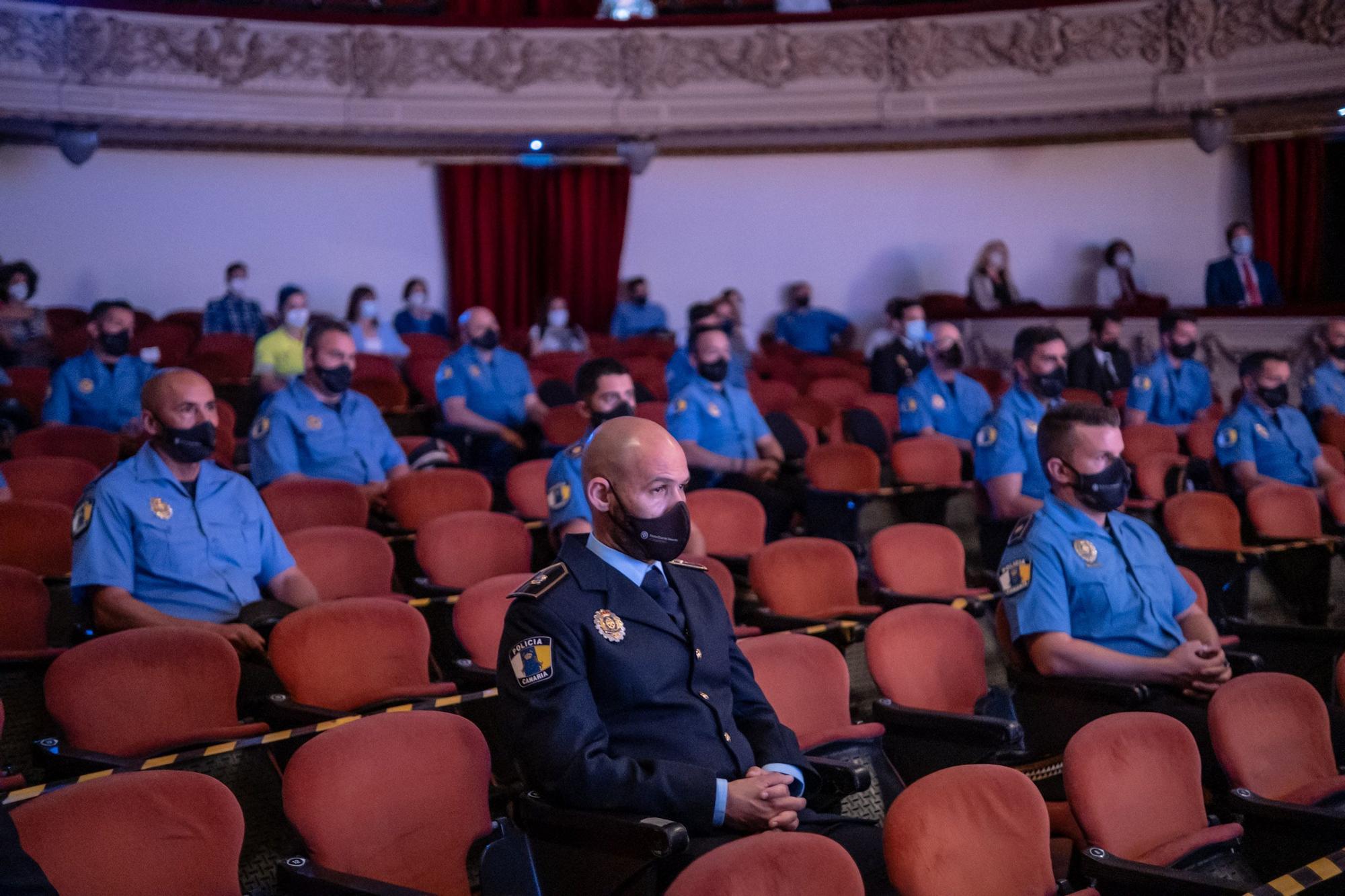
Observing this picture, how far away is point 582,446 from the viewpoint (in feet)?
13.0

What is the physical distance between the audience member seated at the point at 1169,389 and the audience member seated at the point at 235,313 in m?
6.16

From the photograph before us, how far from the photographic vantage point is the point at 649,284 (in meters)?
11.4

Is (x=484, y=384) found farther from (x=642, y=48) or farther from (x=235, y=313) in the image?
(x=642, y=48)

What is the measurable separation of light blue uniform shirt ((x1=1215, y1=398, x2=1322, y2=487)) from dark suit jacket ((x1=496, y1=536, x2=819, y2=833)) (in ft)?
13.4

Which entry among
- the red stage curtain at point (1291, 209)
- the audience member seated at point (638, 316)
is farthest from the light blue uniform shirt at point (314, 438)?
the red stage curtain at point (1291, 209)

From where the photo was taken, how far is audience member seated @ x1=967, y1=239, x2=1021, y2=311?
9.66m

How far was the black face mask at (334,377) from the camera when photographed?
4.86 metres

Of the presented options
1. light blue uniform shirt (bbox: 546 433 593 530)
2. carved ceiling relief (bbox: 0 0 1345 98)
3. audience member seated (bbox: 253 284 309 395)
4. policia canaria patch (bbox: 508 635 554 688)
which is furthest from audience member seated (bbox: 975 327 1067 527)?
carved ceiling relief (bbox: 0 0 1345 98)

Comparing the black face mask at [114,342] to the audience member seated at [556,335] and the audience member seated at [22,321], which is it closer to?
the audience member seated at [22,321]

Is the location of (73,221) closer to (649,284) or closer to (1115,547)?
(649,284)

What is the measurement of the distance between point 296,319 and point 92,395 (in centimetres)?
145

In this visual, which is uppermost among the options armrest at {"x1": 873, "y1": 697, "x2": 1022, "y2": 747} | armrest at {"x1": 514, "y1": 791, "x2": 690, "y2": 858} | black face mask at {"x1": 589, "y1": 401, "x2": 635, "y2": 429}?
black face mask at {"x1": 589, "y1": 401, "x2": 635, "y2": 429}

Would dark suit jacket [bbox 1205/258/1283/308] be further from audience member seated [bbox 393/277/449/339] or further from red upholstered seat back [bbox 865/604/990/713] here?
red upholstered seat back [bbox 865/604/990/713]

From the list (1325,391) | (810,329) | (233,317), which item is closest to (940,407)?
(1325,391)
